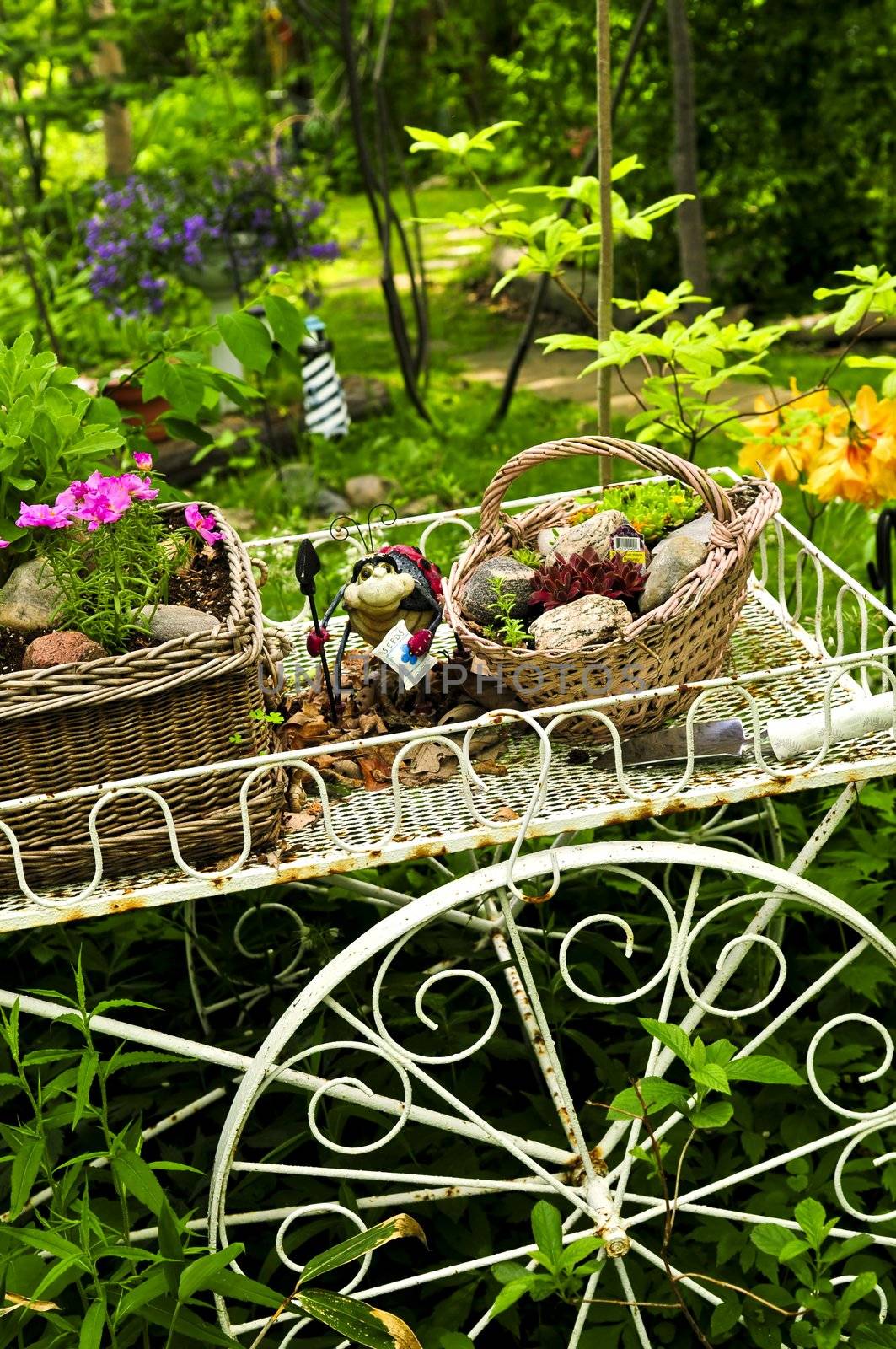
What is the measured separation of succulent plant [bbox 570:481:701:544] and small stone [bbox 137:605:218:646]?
0.60 m

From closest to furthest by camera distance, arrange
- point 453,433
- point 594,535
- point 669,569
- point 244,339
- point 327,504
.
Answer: point 669,569 < point 594,535 < point 244,339 < point 327,504 < point 453,433

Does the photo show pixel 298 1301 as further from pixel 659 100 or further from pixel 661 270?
pixel 659 100

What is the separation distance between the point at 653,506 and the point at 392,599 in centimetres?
41

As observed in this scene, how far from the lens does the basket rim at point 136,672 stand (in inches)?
58.6

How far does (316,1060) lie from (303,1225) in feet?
0.76

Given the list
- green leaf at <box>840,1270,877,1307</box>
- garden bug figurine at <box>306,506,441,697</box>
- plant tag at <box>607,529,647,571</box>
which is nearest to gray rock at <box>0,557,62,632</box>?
garden bug figurine at <box>306,506,441,697</box>

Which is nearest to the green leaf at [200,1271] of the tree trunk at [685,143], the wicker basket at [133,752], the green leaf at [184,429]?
the wicker basket at [133,752]

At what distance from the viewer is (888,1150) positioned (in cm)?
204

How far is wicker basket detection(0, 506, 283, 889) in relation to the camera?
151cm

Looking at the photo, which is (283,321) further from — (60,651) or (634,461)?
(60,651)

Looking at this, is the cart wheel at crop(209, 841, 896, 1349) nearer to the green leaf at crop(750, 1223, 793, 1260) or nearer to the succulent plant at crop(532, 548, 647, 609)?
the green leaf at crop(750, 1223, 793, 1260)

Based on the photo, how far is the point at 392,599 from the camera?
5.70 ft

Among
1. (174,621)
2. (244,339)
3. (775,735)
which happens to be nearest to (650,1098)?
(775,735)

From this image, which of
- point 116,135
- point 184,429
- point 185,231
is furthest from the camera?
point 116,135
